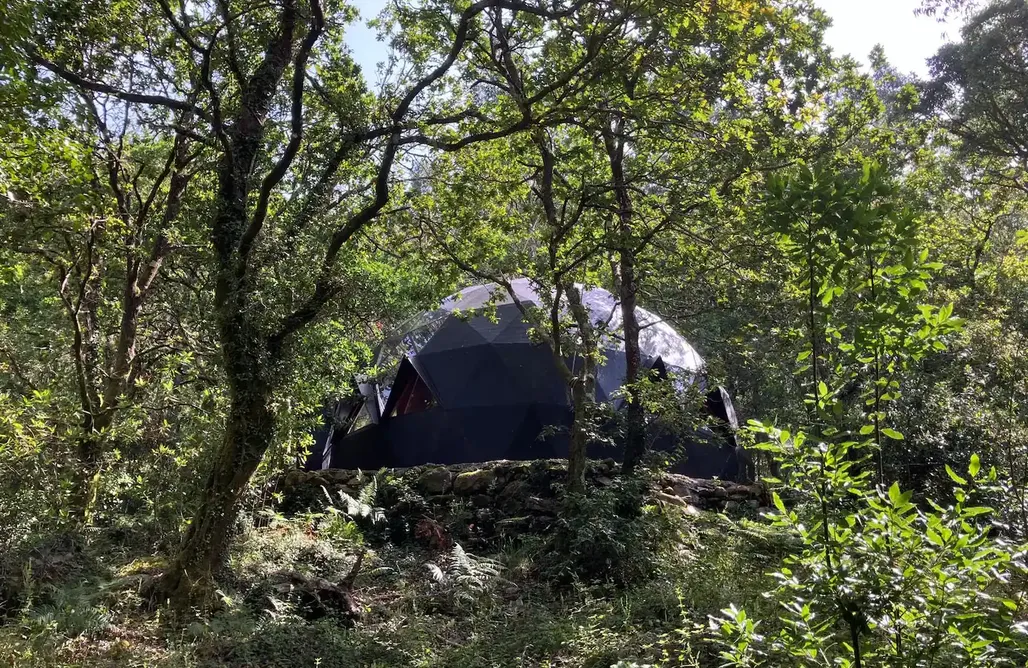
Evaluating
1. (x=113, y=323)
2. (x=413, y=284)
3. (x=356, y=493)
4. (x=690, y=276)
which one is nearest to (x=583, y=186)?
(x=690, y=276)

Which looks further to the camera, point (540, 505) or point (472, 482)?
point (472, 482)

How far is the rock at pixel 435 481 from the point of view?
10.1 meters

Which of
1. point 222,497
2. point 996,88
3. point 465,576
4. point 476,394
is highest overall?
point 996,88

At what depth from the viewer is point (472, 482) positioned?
1009 cm

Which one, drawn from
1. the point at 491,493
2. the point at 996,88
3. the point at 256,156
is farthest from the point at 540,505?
the point at 996,88

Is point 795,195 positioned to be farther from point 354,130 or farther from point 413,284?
point 413,284

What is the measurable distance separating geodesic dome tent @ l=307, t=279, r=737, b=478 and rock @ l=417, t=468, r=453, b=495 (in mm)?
Answer: 1350

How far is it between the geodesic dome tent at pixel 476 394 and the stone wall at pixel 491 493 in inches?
43.3

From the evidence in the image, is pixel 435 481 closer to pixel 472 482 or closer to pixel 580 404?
pixel 472 482

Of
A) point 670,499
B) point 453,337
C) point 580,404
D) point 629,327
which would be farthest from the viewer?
point 453,337

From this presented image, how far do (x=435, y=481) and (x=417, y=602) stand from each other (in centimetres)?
339

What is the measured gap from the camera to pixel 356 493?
33.5 feet

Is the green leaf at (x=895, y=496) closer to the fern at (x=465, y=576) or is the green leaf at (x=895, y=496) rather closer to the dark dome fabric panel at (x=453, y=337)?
the fern at (x=465, y=576)

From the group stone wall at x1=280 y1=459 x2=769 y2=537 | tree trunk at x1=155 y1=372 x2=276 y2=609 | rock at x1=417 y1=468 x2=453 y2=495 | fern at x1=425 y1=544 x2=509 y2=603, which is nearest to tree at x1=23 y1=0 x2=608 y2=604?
tree trunk at x1=155 y1=372 x2=276 y2=609
